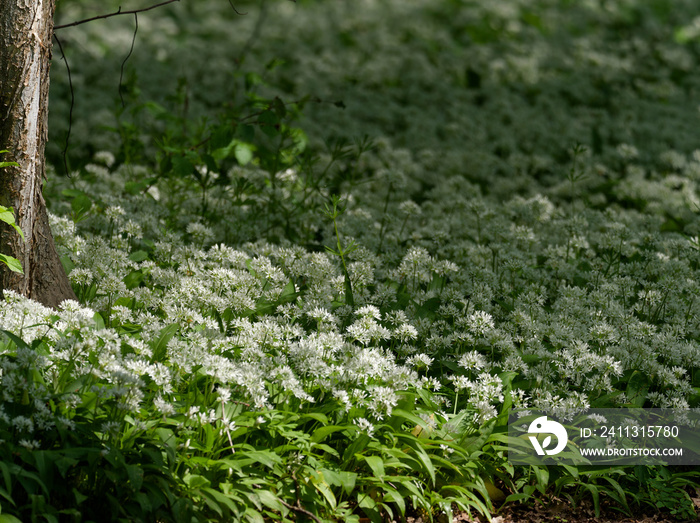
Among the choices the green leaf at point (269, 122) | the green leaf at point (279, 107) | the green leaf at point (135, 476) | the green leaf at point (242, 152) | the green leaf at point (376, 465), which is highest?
the green leaf at point (279, 107)

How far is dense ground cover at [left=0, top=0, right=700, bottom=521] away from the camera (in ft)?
9.48

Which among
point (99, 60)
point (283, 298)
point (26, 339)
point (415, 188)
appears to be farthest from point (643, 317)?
point (99, 60)

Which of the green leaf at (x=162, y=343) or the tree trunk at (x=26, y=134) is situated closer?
the green leaf at (x=162, y=343)

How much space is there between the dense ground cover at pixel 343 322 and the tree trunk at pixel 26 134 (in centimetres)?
28

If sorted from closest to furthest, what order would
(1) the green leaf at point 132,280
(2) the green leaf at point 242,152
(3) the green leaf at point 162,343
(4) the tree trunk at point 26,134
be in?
(3) the green leaf at point 162,343, (4) the tree trunk at point 26,134, (1) the green leaf at point 132,280, (2) the green leaf at point 242,152

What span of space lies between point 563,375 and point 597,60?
28.9ft

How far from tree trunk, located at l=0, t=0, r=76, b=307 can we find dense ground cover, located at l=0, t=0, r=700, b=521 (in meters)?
0.28

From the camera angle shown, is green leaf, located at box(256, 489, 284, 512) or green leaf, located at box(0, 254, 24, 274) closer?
green leaf, located at box(256, 489, 284, 512)

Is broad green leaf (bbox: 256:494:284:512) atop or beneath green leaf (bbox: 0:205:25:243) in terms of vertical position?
beneath

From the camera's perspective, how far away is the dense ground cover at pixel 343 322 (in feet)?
9.48

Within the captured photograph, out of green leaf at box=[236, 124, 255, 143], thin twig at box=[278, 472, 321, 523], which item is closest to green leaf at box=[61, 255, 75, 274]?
green leaf at box=[236, 124, 255, 143]

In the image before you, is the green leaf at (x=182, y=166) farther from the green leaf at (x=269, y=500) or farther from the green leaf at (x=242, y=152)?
the green leaf at (x=269, y=500)

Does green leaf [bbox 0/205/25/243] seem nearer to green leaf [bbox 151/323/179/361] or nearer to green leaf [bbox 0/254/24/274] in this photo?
green leaf [bbox 0/254/24/274]

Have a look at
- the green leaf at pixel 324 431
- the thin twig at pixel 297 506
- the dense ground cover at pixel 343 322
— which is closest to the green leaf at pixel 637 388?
the dense ground cover at pixel 343 322
